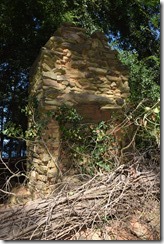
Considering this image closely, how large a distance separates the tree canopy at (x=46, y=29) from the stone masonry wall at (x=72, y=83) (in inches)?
46.6

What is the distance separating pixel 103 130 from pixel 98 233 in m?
1.61

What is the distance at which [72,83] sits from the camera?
370 cm

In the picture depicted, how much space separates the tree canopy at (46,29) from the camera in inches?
196

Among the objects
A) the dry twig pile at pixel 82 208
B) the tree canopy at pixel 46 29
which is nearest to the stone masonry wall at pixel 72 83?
the dry twig pile at pixel 82 208

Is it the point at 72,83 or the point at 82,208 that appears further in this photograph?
the point at 72,83

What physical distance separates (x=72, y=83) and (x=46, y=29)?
228 cm

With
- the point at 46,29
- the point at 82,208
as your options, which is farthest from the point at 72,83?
the point at 46,29

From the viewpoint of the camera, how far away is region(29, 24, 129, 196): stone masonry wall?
139 inches

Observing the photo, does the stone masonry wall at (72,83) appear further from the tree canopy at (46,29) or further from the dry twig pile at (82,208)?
the tree canopy at (46,29)

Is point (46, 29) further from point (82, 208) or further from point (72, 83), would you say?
point (82, 208)

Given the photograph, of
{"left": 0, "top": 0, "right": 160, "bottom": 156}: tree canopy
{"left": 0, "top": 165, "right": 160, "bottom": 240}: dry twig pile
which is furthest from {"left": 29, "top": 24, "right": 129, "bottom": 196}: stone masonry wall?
{"left": 0, "top": 0, "right": 160, "bottom": 156}: tree canopy

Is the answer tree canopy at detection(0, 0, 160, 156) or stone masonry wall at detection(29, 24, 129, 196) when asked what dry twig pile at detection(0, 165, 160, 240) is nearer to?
stone masonry wall at detection(29, 24, 129, 196)

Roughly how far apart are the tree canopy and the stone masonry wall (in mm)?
1183

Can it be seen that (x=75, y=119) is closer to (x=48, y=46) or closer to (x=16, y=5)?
(x=48, y=46)
